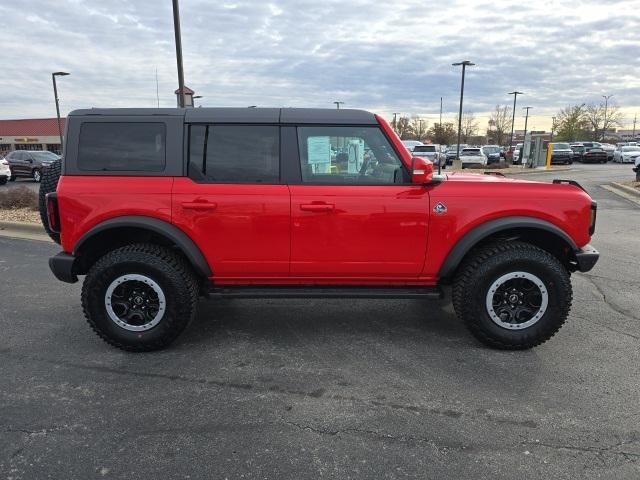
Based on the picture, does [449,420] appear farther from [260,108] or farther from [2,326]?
[2,326]

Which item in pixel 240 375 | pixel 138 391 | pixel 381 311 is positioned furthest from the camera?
→ pixel 381 311

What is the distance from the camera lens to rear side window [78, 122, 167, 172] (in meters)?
3.85

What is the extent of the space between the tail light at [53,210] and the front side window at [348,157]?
1.92m

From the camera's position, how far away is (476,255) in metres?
3.95

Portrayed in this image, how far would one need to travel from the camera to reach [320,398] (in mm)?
3223

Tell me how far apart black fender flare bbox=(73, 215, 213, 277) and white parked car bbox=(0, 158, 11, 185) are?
20.7 metres

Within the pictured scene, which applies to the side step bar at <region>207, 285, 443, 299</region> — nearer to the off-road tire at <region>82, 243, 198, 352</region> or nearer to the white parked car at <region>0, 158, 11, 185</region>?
the off-road tire at <region>82, 243, 198, 352</region>

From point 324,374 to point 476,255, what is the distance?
5.00 ft

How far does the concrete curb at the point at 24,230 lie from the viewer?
8.68 m

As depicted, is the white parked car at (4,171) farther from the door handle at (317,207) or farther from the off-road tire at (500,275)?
the off-road tire at (500,275)

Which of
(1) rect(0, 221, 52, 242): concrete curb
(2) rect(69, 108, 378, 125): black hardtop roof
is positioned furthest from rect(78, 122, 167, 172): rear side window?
(1) rect(0, 221, 52, 242): concrete curb

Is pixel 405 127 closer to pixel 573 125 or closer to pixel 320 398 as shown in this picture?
pixel 573 125

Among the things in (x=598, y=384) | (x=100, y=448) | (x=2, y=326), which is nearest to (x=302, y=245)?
(x=100, y=448)

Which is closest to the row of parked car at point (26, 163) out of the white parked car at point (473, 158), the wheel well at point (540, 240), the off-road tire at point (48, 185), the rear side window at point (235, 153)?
the off-road tire at point (48, 185)
